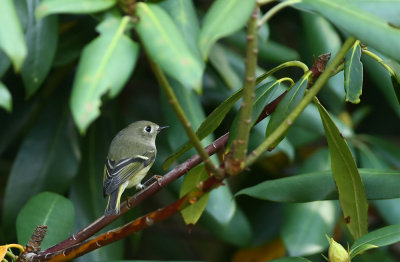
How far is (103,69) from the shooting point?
843 millimetres

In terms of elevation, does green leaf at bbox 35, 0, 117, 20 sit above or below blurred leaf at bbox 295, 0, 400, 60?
above

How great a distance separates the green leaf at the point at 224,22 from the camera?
2.92 feet

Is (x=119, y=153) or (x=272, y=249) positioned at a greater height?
(x=119, y=153)

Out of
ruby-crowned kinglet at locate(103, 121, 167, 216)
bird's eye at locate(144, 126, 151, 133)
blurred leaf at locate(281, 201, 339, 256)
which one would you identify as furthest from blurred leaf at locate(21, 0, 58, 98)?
blurred leaf at locate(281, 201, 339, 256)

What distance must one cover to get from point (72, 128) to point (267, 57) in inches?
28.8

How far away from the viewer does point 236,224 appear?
235 cm

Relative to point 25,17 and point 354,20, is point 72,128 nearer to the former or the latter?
point 25,17

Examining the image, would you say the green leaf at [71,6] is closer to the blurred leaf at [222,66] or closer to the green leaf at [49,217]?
the green leaf at [49,217]

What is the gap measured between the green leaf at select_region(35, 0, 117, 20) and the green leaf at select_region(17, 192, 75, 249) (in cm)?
79

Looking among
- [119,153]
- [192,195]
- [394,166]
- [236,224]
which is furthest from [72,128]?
[192,195]

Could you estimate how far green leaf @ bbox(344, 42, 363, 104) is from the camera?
122 centimetres

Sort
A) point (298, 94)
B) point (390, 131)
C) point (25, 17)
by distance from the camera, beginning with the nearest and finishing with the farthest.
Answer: point (298, 94) → point (25, 17) → point (390, 131)

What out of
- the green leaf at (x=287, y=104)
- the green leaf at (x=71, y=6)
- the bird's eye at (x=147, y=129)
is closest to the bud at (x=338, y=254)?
the green leaf at (x=287, y=104)

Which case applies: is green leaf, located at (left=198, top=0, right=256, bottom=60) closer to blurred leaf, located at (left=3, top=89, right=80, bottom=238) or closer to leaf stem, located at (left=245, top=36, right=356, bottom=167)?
leaf stem, located at (left=245, top=36, right=356, bottom=167)
